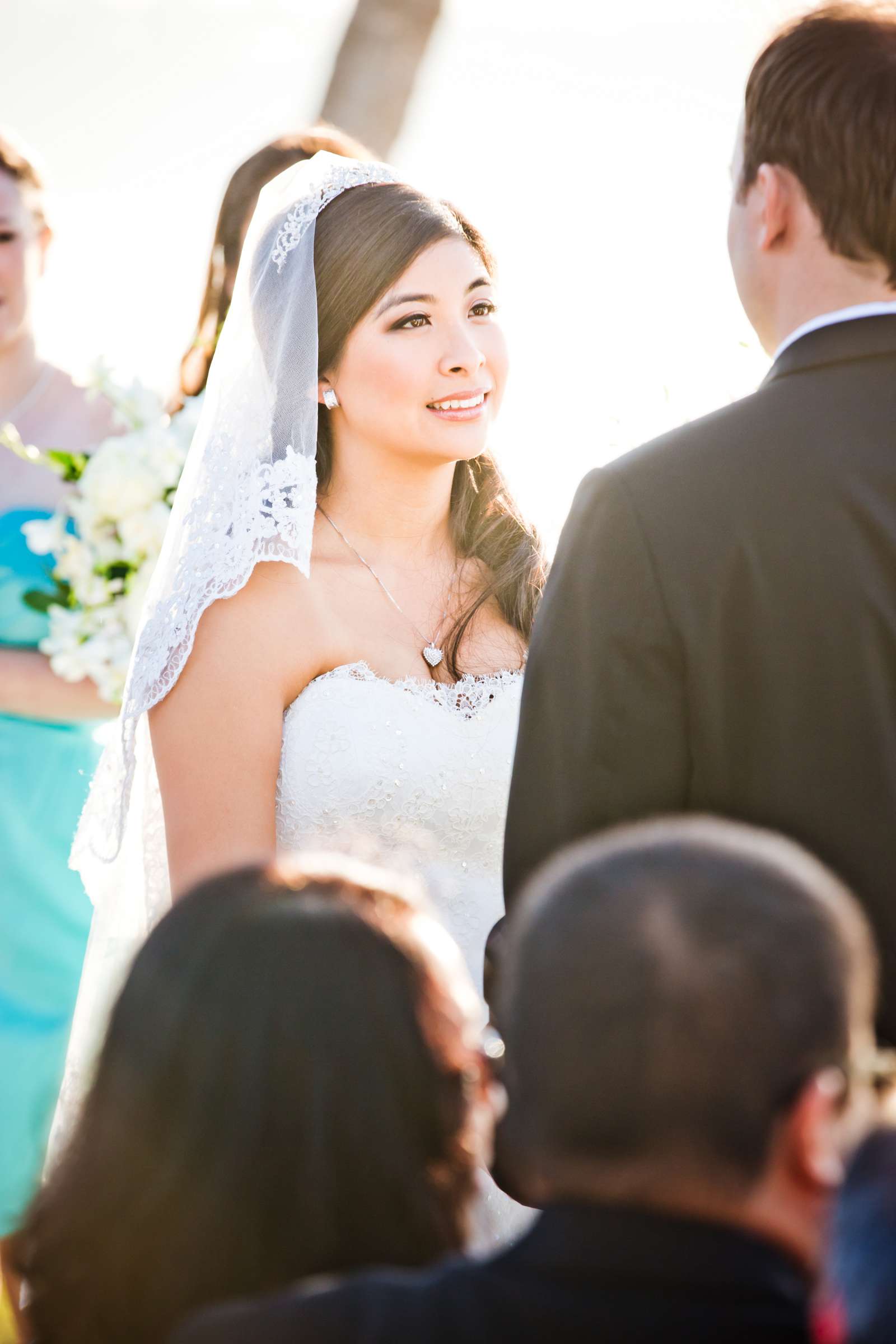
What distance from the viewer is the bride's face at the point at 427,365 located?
3.52 m

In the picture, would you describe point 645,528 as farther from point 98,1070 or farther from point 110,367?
point 110,367

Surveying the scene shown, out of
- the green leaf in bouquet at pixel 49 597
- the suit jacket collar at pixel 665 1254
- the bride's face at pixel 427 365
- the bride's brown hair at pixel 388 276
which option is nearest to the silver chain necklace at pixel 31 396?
the green leaf in bouquet at pixel 49 597

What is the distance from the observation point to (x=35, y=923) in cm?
425

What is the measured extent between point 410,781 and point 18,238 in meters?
2.05

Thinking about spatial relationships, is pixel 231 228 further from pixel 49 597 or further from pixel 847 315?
pixel 847 315

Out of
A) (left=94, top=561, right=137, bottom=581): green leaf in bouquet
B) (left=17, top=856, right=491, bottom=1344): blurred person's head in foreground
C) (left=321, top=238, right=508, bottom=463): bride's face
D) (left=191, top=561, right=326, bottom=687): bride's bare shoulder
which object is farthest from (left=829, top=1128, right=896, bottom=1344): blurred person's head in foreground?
(left=94, top=561, right=137, bottom=581): green leaf in bouquet

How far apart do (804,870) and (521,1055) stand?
304 mm

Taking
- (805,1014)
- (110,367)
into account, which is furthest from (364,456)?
(805,1014)

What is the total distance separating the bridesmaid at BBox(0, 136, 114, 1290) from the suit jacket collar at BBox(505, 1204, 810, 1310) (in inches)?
119

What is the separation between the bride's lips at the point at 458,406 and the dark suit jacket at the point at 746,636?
4.54ft

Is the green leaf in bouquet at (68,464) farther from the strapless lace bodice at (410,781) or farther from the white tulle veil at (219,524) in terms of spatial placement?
the strapless lace bodice at (410,781)

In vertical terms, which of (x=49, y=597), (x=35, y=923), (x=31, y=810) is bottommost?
(x=35, y=923)

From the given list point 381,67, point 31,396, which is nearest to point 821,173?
point 31,396

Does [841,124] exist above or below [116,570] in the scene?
above
